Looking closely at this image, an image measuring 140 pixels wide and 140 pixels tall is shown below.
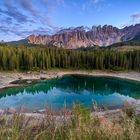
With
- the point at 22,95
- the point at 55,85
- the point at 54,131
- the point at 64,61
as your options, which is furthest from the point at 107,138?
the point at 64,61

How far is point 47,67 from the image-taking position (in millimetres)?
102250

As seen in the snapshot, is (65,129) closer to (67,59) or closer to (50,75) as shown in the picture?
(50,75)

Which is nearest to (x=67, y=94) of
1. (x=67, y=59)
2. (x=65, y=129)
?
A: (x=67, y=59)

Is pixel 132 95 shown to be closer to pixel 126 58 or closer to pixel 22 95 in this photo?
pixel 22 95

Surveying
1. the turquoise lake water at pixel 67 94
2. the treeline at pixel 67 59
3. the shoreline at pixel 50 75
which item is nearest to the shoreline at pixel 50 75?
the shoreline at pixel 50 75

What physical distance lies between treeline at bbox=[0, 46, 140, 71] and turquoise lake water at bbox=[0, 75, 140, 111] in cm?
1647

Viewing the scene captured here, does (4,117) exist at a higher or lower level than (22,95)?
higher

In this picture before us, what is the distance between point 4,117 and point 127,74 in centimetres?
9530

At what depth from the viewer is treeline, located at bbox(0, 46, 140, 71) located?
98.4 m

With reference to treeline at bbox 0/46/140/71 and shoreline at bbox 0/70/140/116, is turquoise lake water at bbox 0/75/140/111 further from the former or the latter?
treeline at bbox 0/46/140/71

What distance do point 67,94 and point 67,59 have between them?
151 ft

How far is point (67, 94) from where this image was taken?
2431 inches

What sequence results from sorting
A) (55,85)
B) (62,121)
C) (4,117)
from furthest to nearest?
(55,85) → (62,121) → (4,117)

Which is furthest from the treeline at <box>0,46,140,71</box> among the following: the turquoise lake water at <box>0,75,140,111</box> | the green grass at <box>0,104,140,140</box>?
the green grass at <box>0,104,140,140</box>
